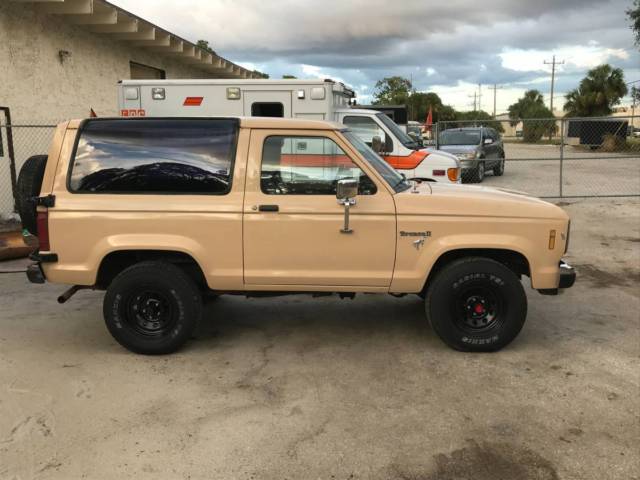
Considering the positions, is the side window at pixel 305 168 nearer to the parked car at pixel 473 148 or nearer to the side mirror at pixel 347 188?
the side mirror at pixel 347 188

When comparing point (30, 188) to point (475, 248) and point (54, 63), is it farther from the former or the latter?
point (54, 63)

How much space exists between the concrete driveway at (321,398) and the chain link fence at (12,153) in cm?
543

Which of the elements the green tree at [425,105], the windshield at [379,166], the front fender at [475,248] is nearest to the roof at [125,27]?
the windshield at [379,166]

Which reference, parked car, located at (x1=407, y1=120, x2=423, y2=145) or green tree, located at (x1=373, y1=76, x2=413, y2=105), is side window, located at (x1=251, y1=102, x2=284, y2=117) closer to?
parked car, located at (x1=407, y1=120, x2=423, y2=145)

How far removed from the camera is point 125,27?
12258 mm

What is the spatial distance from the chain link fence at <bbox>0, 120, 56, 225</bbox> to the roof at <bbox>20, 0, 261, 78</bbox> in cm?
215

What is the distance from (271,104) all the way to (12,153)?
16.3 feet

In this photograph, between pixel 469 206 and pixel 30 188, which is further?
pixel 30 188

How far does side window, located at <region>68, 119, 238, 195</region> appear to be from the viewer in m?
4.66

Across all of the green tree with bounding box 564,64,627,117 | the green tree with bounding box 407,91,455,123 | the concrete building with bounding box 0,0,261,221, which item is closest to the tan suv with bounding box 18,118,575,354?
the concrete building with bounding box 0,0,261,221

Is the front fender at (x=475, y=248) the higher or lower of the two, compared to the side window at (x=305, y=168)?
lower

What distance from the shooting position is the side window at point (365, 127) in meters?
9.70

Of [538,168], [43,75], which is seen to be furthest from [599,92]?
[43,75]

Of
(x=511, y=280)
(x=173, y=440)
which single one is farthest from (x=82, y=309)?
(x=511, y=280)
